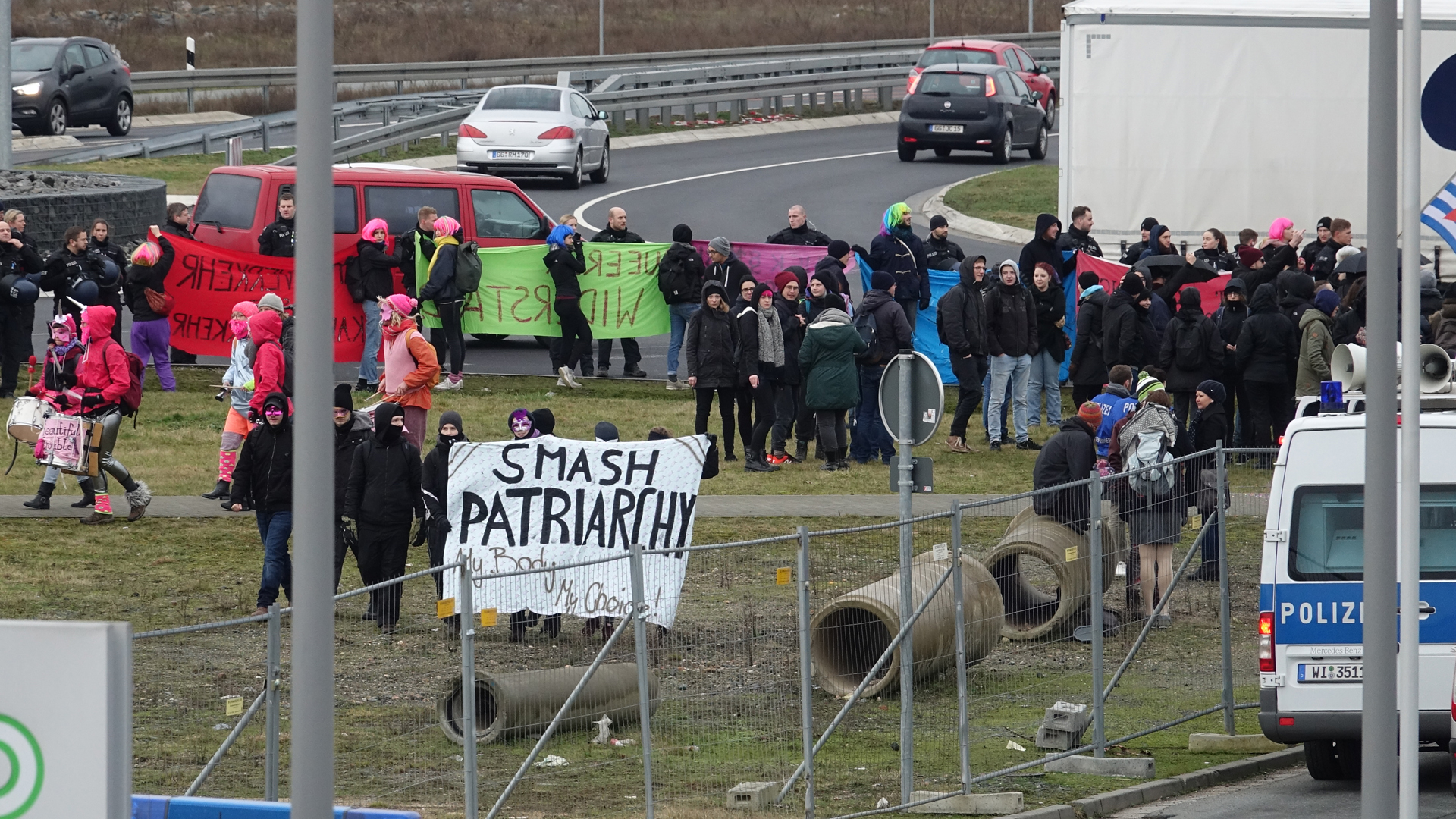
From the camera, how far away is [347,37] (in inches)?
2445

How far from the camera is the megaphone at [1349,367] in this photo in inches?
488

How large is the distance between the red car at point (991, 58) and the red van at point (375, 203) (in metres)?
18.9

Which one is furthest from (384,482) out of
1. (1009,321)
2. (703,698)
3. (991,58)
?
(991,58)

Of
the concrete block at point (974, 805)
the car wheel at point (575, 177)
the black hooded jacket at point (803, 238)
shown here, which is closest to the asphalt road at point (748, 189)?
the car wheel at point (575, 177)

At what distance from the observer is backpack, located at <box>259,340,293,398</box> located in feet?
52.6

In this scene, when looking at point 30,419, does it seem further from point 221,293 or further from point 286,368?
point 221,293

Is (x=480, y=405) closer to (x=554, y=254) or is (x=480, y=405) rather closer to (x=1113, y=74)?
(x=554, y=254)

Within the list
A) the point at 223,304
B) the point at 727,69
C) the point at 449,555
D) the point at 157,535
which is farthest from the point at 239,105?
the point at 449,555

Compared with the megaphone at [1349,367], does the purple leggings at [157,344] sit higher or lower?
lower

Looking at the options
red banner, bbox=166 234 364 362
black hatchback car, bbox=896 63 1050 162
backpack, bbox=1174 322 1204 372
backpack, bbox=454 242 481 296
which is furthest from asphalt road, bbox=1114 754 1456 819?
black hatchback car, bbox=896 63 1050 162

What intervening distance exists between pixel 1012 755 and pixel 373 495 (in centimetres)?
453

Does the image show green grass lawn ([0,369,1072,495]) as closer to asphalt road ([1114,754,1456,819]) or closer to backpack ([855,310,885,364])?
backpack ([855,310,885,364])

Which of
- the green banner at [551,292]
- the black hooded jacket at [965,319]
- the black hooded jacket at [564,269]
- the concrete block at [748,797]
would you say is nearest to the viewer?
the concrete block at [748,797]

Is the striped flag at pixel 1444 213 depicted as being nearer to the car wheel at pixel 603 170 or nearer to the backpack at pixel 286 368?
the backpack at pixel 286 368
